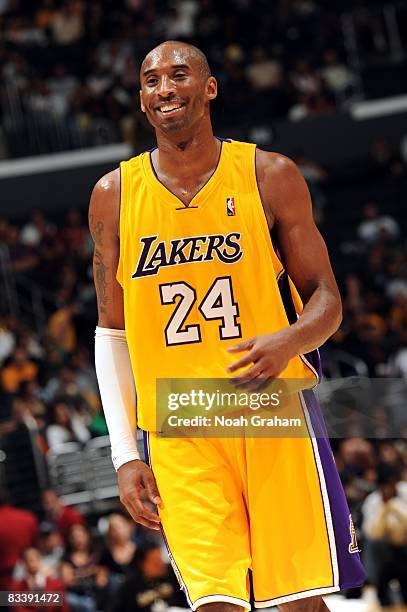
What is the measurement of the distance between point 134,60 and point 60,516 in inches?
377

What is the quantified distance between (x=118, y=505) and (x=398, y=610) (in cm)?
391

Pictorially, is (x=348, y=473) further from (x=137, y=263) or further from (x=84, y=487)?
(x=137, y=263)

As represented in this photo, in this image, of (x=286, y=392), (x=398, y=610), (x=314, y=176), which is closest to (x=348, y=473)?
(x=398, y=610)

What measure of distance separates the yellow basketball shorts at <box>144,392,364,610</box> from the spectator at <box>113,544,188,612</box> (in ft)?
15.4

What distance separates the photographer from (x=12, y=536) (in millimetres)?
8984

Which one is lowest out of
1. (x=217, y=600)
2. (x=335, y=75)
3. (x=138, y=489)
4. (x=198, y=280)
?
→ (x=217, y=600)

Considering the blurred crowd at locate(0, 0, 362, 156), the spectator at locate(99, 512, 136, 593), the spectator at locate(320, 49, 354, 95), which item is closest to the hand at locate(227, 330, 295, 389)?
the spectator at locate(99, 512, 136, 593)

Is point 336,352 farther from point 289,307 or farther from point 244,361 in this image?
point 244,361

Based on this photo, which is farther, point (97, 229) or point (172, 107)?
point (97, 229)

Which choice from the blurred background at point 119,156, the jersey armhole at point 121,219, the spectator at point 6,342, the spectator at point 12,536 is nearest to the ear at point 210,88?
the jersey armhole at point 121,219

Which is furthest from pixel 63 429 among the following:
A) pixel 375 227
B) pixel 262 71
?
pixel 262 71

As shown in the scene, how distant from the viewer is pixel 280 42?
702 inches

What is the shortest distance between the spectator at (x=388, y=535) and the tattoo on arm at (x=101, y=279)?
16.6ft

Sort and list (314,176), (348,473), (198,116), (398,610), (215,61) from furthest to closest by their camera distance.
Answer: (215,61), (314,176), (348,473), (398,610), (198,116)
